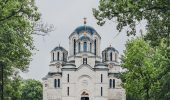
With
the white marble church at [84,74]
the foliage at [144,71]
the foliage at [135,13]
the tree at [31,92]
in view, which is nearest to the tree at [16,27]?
the foliage at [135,13]

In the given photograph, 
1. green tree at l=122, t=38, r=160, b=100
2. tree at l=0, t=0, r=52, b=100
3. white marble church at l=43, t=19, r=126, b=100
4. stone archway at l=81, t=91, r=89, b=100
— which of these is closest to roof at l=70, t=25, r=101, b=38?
white marble church at l=43, t=19, r=126, b=100

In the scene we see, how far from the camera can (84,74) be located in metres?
89.2

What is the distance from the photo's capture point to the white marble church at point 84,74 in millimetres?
88750

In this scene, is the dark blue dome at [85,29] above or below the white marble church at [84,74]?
above

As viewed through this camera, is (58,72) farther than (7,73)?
Yes

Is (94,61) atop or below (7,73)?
atop

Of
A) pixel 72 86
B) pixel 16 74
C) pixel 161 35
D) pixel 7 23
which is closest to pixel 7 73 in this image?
pixel 16 74

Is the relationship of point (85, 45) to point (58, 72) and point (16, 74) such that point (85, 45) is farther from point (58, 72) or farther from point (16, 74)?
point (16, 74)

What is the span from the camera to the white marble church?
291 feet

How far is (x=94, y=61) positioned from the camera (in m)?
90.7

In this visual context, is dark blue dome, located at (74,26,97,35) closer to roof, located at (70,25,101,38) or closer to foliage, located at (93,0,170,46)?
roof, located at (70,25,101,38)

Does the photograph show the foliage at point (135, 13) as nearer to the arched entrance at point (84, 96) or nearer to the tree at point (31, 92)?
the arched entrance at point (84, 96)

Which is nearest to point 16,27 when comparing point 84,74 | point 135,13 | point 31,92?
point 135,13

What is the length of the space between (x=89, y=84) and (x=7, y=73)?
49447 millimetres
